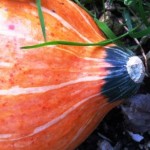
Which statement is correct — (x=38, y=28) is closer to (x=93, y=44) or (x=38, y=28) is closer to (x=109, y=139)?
(x=93, y=44)

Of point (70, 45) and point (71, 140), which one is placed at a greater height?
point (70, 45)

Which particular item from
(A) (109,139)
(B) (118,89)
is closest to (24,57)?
(B) (118,89)

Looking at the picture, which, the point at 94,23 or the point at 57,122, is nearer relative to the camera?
the point at 57,122

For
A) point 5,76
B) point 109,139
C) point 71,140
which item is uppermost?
point 5,76

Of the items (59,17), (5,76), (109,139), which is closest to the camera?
(5,76)
